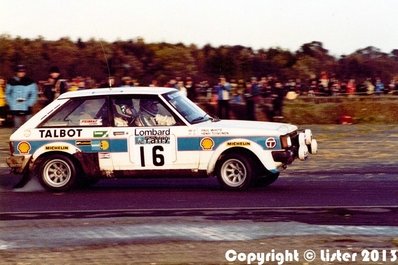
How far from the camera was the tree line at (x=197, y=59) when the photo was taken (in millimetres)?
56156

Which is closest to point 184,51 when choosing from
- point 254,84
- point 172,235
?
point 254,84

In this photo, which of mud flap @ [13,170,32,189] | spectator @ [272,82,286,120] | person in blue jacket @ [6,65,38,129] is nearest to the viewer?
mud flap @ [13,170,32,189]

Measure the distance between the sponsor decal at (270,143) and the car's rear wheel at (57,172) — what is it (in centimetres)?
287

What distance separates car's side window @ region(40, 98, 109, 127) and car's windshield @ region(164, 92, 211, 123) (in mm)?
993

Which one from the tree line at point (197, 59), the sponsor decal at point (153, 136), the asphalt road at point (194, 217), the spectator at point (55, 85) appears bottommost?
the asphalt road at point (194, 217)

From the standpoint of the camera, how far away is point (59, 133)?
14.3 meters

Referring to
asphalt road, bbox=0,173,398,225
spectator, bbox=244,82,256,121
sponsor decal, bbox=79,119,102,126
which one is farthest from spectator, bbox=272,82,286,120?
sponsor decal, bbox=79,119,102,126

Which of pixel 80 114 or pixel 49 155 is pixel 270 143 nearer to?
pixel 80 114

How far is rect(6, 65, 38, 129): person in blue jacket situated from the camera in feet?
59.7

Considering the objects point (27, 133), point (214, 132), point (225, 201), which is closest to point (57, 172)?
point (27, 133)

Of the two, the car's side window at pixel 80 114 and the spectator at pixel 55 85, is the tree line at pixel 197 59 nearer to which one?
the spectator at pixel 55 85

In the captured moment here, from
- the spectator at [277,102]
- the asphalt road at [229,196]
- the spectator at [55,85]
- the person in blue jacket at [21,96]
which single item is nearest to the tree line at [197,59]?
the spectator at [277,102]

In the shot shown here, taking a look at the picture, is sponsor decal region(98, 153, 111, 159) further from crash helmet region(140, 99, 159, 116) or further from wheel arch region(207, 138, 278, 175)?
wheel arch region(207, 138, 278, 175)

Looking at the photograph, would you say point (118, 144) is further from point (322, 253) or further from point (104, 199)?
point (322, 253)
